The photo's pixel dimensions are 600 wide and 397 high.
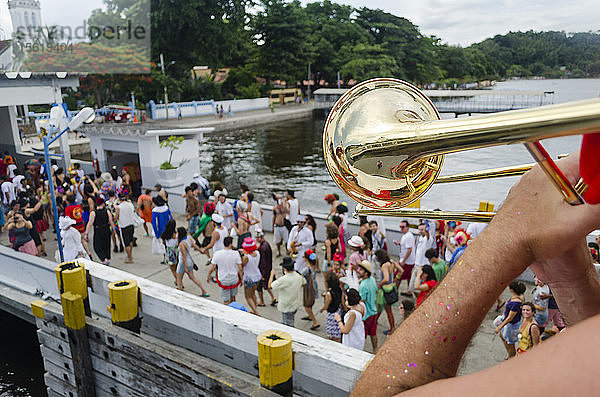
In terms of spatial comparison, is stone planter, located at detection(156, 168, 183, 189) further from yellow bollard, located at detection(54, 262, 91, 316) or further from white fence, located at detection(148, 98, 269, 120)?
white fence, located at detection(148, 98, 269, 120)

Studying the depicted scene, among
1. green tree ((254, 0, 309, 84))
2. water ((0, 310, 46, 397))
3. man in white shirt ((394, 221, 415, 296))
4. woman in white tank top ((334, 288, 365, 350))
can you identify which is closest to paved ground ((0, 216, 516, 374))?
man in white shirt ((394, 221, 415, 296))

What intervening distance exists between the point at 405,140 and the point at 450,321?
38cm

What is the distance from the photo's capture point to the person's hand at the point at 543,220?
77cm

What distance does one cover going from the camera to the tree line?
117 ft

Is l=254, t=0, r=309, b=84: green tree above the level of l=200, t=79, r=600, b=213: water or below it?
above

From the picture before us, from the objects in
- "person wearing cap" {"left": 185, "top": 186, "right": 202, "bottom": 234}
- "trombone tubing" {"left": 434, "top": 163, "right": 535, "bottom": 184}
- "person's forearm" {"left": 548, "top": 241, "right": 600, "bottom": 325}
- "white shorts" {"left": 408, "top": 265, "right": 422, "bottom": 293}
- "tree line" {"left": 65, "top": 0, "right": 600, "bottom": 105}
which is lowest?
"white shorts" {"left": 408, "top": 265, "right": 422, "bottom": 293}

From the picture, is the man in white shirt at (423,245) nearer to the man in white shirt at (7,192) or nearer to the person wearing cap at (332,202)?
the person wearing cap at (332,202)

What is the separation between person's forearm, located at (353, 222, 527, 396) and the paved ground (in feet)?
11.6

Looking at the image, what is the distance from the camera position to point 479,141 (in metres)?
0.76

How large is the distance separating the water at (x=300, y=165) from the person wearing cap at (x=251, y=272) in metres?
8.91

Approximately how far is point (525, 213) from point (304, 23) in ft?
165

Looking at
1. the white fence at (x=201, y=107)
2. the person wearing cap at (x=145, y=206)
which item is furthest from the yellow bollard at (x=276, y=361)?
the white fence at (x=201, y=107)

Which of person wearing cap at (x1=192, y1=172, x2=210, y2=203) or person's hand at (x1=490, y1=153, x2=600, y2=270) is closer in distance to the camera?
person's hand at (x1=490, y1=153, x2=600, y2=270)

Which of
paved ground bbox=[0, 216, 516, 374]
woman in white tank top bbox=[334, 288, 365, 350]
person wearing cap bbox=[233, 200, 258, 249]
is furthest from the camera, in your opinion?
person wearing cap bbox=[233, 200, 258, 249]
